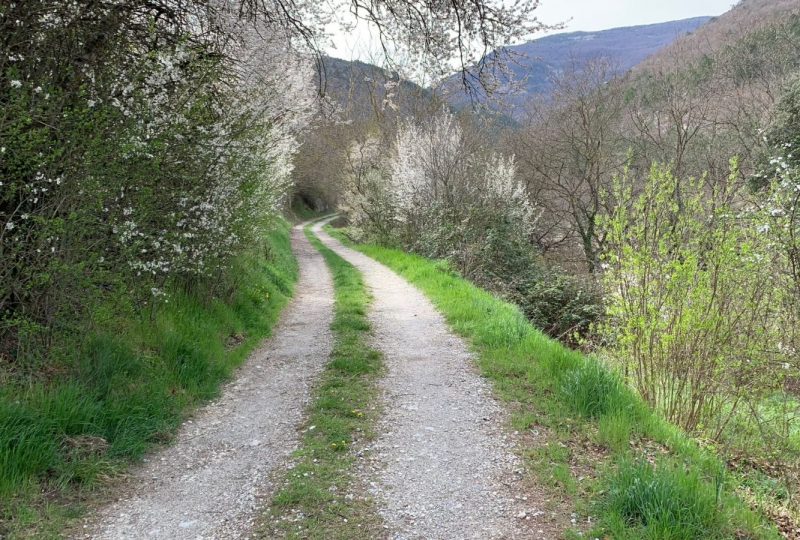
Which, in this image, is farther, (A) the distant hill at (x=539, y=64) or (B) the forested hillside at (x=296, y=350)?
(A) the distant hill at (x=539, y=64)

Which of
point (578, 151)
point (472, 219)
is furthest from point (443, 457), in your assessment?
point (578, 151)

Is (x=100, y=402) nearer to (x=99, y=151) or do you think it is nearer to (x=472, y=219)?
(x=99, y=151)

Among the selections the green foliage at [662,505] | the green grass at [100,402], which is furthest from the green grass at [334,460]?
the green foliage at [662,505]

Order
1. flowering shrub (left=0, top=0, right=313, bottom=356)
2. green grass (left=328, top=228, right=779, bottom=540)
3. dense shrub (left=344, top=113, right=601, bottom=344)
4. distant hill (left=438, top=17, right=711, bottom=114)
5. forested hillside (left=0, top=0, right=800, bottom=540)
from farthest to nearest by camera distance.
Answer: dense shrub (left=344, top=113, right=601, bottom=344), distant hill (left=438, top=17, right=711, bottom=114), flowering shrub (left=0, top=0, right=313, bottom=356), forested hillside (left=0, top=0, right=800, bottom=540), green grass (left=328, top=228, right=779, bottom=540)

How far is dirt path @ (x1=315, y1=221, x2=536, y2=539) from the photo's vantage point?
10.9ft

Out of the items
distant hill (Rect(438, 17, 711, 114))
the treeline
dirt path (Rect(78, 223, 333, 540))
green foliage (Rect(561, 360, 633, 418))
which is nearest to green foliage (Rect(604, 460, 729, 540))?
the treeline

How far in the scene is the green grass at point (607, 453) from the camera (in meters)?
3.16

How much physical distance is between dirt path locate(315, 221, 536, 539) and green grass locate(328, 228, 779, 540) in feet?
0.97

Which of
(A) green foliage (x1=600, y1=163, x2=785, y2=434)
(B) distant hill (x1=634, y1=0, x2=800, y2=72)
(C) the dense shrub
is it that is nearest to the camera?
(A) green foliage (x1=600, y1=163, x2=785, y2=434)

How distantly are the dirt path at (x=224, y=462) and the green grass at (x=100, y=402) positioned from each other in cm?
21

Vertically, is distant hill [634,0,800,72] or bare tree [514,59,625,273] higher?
distant hill [634,0,800,72]

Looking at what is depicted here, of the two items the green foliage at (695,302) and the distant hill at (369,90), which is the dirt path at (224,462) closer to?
the green foliage at (695,302)

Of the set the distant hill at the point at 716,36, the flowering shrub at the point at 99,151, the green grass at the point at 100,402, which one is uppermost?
the distant hill at the point at 716,36

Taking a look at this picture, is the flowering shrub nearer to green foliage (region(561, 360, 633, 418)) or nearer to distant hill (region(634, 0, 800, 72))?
green foliage (region(561, 360, 633, 418))
